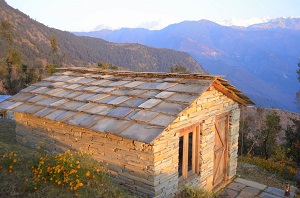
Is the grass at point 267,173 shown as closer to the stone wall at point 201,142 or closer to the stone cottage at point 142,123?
the stone wall at point 201,142

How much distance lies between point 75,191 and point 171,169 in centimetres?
224

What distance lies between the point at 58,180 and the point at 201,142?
3877 mm

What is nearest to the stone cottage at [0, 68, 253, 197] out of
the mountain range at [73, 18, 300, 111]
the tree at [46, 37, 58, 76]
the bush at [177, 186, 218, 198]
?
the bush at [177, 186, 218, 198]

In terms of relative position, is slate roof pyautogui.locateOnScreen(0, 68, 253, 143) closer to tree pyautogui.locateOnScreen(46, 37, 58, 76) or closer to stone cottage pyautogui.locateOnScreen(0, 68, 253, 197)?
stone cottage pyautogui.locateOnScreen(0, 68, 253, 197)

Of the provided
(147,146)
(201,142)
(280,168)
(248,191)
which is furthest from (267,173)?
(147,146)

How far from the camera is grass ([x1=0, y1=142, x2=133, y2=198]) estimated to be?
5191mm

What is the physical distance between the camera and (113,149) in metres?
6.55

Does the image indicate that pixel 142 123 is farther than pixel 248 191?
No

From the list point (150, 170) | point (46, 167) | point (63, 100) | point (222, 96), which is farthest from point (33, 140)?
point (222, 96)

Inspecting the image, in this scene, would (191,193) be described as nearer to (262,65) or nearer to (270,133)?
(270,133)

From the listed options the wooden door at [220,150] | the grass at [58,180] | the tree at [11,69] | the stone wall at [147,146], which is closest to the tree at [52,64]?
the tree at [11,69]

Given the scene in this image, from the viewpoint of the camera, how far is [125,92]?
7551mm

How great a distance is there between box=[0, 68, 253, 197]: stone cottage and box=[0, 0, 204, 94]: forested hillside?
65.9 feet

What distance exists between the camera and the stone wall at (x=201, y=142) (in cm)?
605
